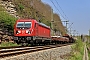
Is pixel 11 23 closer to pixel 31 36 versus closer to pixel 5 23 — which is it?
pixel 5 23

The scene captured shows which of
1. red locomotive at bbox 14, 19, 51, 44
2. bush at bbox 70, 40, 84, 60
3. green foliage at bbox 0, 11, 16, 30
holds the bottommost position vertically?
bush at bbox 70, 40, 84, 60

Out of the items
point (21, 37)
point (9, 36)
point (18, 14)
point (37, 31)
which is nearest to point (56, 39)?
point (18, 14)

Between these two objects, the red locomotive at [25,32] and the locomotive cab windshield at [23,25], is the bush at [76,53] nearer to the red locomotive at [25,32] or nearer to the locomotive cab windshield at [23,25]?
the red locomotive at [25,32]

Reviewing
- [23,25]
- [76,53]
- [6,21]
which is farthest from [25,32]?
[76,53]

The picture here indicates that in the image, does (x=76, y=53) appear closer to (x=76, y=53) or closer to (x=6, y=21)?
(x=76, y=53)

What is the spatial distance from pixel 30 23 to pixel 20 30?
1.31m

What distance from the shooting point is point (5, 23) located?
3109 cm

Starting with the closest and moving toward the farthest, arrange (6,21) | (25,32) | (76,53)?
(25,32), (6,21), (76,53)

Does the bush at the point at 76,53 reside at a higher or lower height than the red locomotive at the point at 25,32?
lower

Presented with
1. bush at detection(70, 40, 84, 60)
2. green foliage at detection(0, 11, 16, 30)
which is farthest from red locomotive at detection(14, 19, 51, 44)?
bush at detection(70, 40, 84, 60)

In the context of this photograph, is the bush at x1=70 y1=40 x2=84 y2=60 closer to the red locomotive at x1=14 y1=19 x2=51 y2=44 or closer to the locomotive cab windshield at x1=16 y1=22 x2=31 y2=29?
the red locomotive at x1=14 y1=19 x2=51 y2=44

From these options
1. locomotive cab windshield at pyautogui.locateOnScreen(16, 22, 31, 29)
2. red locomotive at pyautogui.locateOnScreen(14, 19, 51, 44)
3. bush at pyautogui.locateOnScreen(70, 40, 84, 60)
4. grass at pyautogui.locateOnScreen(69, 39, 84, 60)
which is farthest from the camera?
bush at pyautogui.locateOnScreen(70, 40, 84, 60)

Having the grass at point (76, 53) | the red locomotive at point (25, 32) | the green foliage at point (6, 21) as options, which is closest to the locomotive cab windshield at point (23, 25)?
the red locomotive at point (25, 32)

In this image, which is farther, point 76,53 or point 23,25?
point 76,53
